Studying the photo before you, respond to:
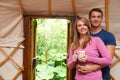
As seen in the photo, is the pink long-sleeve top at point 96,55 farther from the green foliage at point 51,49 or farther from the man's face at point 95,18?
the green foliage at point 51,49

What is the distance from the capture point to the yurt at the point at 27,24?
2.66 metres

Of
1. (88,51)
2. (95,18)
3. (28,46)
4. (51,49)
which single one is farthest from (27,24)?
(51,49)

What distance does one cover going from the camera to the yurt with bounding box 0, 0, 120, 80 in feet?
8.72

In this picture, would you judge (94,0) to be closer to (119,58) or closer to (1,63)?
(119,58)

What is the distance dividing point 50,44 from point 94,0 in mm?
2330

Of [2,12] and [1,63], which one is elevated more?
[2,12]

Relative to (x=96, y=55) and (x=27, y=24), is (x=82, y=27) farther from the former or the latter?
(x=27, y=24)

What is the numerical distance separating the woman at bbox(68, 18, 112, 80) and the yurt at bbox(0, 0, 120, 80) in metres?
0.66

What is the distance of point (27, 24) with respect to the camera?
2.93 m

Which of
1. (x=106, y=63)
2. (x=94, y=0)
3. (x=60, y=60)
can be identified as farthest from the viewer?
(x=60, y=60)

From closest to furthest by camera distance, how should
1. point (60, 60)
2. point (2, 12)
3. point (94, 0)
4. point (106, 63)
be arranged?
point (106, 63)
point (94, 0)
point (2, 12)
point (60, 60)

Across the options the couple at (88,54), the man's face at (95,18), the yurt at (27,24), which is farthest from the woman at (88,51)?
the yurt at (27,24)

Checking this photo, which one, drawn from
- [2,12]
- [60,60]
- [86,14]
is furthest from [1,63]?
[60,60]

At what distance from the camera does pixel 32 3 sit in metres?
2.73
